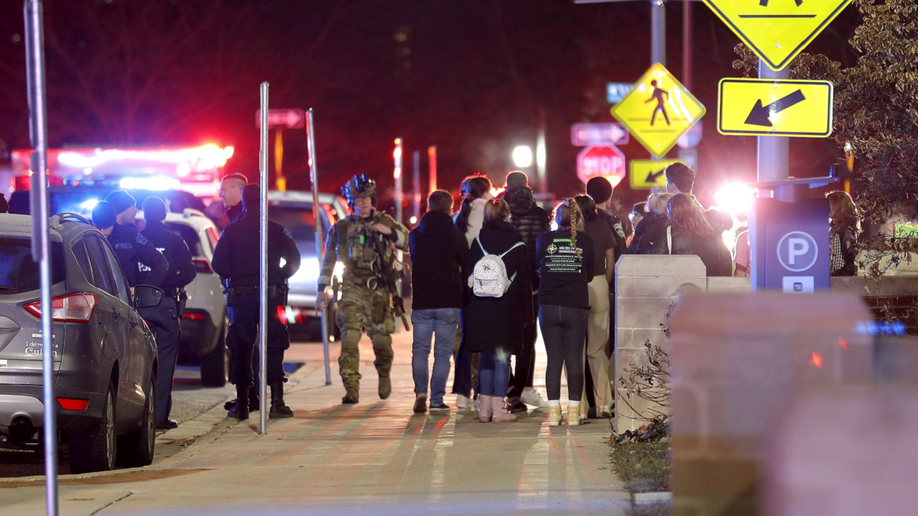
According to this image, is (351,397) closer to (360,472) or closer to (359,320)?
(359,320)

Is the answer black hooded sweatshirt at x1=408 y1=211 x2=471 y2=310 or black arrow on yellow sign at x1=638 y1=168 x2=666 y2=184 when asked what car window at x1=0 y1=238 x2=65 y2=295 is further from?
black arrow on yellow sign at x1=638 y1=168 x2=666 y2=184

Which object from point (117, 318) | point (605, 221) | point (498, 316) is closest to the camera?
point (117, 318)

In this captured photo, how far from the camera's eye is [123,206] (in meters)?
10.2

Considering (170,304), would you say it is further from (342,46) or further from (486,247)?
(342,46)

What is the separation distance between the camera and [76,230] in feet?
26.2

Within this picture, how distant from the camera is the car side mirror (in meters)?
8.97

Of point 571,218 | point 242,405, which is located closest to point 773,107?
point 571,218

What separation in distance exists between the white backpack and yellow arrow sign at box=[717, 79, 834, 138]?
2.87 m

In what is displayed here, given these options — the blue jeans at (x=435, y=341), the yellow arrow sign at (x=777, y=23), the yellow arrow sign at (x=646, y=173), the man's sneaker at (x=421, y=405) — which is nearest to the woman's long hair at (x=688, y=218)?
the yellow arrow sign at (x=777, y=23)

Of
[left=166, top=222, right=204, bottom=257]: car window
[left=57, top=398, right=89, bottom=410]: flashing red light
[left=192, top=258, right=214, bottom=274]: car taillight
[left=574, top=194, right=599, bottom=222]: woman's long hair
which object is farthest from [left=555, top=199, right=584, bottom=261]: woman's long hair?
[left=166, top=222, right=204, bottom=257]: car window

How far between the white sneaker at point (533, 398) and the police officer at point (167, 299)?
3.10 metres

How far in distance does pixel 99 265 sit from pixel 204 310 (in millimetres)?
4918

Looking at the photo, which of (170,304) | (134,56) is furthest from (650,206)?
(134,56)

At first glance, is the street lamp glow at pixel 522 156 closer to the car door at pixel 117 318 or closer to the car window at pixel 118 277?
the car window at pixel 118 277
